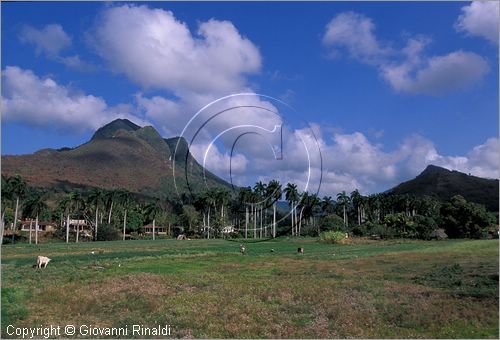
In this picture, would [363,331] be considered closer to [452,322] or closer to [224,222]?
[452,322]

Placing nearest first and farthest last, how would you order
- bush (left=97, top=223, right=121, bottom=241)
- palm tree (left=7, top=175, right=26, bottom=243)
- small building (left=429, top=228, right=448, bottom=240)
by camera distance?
palm tree (left=7, top=175, right=26, bottom=243), small building (left=429, top=228, right=448, bottom=240), bush (left=97, top=223, right=121, bottom=241)

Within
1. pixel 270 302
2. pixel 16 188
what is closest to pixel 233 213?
pixel 16 188

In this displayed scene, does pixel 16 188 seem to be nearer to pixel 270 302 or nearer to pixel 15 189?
pixel 15 189

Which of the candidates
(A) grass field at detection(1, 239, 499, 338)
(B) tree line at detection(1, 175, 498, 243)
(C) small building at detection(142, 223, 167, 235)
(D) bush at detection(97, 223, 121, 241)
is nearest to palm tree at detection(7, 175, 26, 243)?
(B) tree line at detection(1, 175, 498, 243)

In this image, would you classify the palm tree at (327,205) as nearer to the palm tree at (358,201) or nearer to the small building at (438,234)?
the palm tree at (358,201)

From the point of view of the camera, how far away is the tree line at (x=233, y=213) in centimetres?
9694

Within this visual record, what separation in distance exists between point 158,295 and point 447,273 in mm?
18183

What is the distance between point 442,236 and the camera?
10194 cm

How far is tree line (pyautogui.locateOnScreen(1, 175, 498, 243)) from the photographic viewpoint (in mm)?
96938

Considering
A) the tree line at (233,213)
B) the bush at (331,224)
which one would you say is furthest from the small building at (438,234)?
the bush at (331,224)

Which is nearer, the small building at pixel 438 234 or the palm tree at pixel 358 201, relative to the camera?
the small building at pixel 438 234

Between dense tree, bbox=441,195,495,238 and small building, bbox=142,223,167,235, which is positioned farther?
small building, bbox=142,223,167,235

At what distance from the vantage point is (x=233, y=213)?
427ft

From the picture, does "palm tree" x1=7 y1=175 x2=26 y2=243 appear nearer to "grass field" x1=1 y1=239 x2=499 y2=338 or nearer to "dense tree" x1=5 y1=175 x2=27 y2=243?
"dense tree" x1=5 y1=175 x2=27 y2=243
